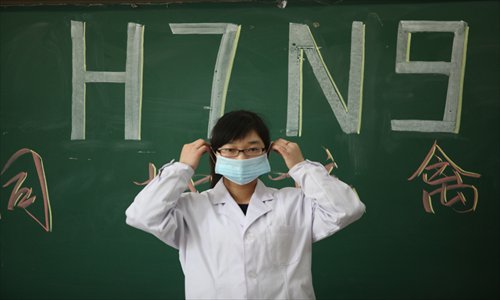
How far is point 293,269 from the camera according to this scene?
154 centimetres

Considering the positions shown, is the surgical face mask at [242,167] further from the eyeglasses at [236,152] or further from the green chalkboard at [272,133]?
the green chalkboard at [272,133]

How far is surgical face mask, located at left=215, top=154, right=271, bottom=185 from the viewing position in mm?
1582

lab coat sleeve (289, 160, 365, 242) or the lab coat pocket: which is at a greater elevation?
lab coat sleeve (289, 160, 365, 242)

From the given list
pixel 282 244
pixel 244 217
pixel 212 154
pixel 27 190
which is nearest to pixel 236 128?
pixel 212 154

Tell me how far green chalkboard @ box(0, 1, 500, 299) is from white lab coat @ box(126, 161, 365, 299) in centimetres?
85

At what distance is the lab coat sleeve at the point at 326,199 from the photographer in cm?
153

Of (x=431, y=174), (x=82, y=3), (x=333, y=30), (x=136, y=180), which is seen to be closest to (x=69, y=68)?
(x=82, y=3)

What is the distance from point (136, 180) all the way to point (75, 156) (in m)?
0.37

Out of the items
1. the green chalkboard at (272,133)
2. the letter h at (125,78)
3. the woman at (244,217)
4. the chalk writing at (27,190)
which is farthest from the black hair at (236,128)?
the chalk writing at (27,190)

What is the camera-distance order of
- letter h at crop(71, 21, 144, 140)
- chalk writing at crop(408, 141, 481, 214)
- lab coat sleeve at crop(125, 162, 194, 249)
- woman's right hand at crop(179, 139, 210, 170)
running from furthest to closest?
letter h at crop(71, 21, 144, 140) → chalk writing at crop(408, 141, 481, 214) → woman's right hand at crop(179, 139, 210, 170) → lab coat sleeve at crop(125, 162, 194, 249)

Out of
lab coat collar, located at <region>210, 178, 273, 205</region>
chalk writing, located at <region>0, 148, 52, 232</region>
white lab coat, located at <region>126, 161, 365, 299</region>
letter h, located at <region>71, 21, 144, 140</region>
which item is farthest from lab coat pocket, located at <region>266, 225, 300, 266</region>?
chalk writing, located at <region>0, 148, 52, 232</region>

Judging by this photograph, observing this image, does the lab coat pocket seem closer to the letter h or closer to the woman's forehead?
the woman's forehead

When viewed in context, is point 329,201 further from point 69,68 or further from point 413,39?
point 69,68

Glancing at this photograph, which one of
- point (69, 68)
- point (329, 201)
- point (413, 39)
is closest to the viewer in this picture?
point (329, 201)
